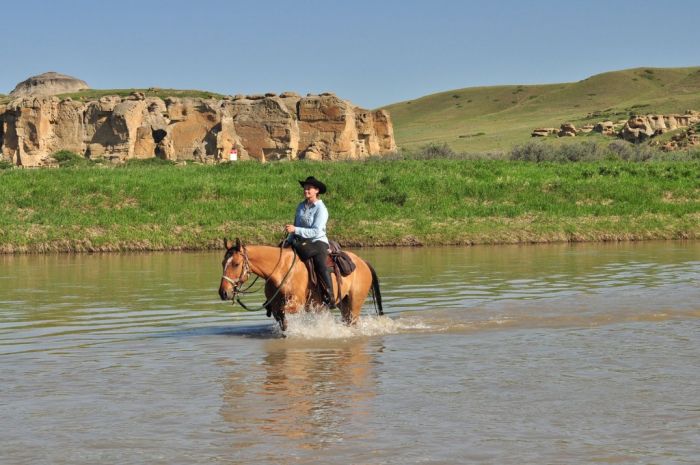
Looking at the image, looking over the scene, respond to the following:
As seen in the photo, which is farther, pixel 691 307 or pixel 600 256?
pixel 600 256

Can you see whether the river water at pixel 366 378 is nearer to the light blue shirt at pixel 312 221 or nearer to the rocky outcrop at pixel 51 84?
the light blue shirt at pixel 312 221

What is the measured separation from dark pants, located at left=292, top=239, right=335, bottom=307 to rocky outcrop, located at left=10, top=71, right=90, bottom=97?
136096mm

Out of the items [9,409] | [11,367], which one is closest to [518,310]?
[11,367]

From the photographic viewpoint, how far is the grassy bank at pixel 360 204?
3112cm

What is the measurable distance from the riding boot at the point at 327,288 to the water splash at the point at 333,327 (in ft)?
0.40

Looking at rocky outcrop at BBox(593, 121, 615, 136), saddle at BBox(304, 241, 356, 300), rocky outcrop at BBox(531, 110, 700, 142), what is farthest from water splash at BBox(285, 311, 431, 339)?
rocky outcrop at BBox(593, 121, 615, 136)

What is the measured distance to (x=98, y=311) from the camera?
16.0 meters

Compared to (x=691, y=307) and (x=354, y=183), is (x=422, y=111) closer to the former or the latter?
(x=354, y=183)

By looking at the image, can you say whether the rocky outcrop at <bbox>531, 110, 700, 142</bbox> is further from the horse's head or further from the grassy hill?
the horse's head

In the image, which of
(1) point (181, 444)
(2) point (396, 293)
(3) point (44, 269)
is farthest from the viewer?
(3) point (44, 269)

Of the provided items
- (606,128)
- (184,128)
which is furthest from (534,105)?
(184,128)

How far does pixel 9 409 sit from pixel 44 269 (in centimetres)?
1582

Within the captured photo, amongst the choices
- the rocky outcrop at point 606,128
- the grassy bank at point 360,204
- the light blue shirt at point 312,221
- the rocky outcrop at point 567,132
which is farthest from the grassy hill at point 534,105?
the light blue shirt at point 312,221

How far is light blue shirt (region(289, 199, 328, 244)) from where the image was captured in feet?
42.0
